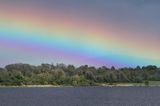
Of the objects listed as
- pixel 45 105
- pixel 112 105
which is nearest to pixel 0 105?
pixel 45 105

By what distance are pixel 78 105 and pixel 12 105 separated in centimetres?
1844

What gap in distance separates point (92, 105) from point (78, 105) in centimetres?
500

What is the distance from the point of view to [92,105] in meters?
135

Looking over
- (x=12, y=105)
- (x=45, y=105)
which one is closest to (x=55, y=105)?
(x=45, y=105)

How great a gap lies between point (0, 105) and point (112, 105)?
31880 mm

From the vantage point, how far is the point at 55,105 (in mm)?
134750

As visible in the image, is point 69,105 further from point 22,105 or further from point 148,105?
point 148,105

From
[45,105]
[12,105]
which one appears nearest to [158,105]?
[45,105]

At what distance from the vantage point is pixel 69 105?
437ft

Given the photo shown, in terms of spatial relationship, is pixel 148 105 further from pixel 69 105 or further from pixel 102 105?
pixel 69 105

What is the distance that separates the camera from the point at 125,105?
134m

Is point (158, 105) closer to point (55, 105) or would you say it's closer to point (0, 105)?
point (55, 105)

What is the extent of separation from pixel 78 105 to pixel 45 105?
9372 millimetres

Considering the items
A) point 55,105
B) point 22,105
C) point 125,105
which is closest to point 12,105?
point 22,105
